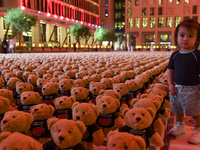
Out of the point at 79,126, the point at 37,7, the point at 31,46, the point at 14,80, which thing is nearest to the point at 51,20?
the point at 37,7

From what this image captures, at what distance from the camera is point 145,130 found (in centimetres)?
223

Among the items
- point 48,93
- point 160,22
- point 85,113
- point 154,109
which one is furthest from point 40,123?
point 160,22

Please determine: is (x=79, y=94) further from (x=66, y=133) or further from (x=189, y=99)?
(x=189, y=99)

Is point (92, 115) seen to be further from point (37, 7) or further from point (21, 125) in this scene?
point (37, 7)

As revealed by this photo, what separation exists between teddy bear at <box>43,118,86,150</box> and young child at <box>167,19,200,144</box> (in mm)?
1703

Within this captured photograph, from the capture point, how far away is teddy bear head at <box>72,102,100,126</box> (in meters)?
2.44

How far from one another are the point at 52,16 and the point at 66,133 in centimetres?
4268

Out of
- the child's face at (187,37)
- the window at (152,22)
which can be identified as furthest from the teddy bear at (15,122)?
the window at (152,22)

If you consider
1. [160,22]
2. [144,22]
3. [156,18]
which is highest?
[156,18]

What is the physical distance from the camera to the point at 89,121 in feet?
Answer: 8.14

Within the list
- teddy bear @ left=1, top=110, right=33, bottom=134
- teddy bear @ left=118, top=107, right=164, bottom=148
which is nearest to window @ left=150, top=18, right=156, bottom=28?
teddy bear @ left=118, top=107, right=164, bottom=148

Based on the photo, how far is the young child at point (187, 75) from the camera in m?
2.85

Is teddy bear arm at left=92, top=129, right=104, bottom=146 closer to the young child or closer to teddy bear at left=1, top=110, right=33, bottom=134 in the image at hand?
teddy bear at left=1, top=110, right=33, bottom=134

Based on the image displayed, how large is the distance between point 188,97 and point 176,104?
250 mm
